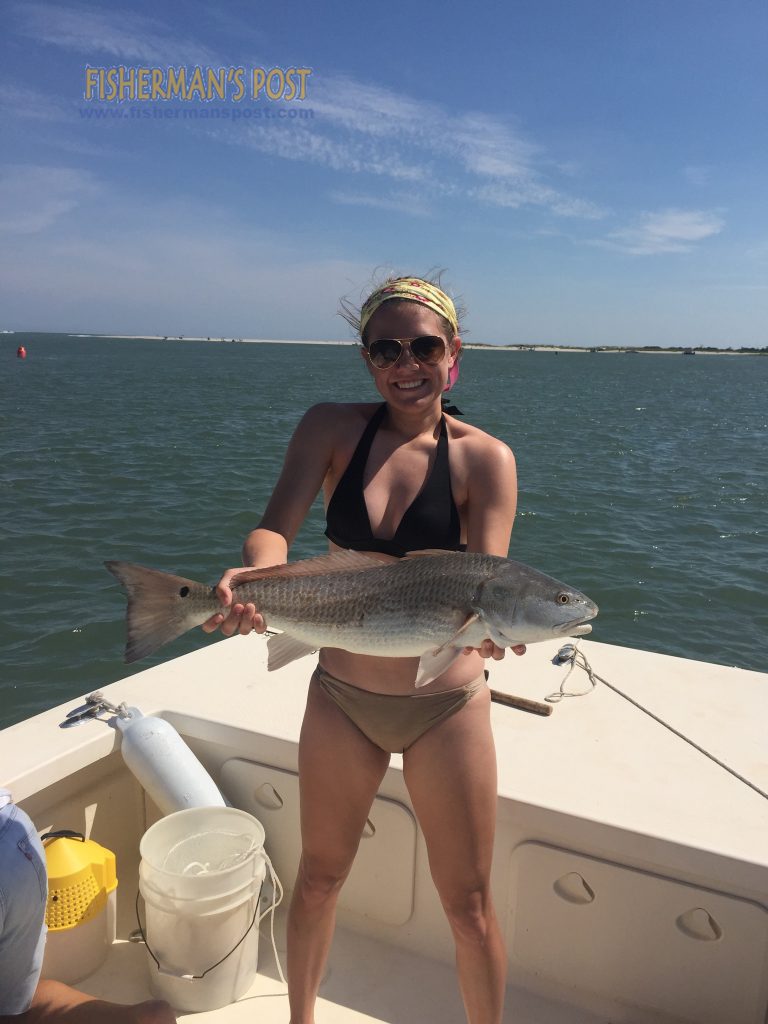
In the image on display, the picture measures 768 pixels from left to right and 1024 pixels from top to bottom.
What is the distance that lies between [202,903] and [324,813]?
103 centimetres

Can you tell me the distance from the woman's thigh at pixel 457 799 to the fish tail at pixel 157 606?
1.06 metres

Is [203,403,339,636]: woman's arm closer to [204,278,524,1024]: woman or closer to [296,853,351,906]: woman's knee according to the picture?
[204,278,524,1024]: woman

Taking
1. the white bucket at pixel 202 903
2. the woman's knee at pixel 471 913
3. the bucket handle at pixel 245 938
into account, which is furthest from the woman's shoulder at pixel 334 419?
the bucket handle at pixel 245 938

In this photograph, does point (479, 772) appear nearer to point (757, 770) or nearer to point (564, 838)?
point (564, 838)

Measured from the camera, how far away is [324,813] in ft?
10.4

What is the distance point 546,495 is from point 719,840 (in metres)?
18.6

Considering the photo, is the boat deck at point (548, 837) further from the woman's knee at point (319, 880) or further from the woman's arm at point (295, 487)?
the woman's arm at point (295, 487)

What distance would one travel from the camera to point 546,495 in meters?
21.5

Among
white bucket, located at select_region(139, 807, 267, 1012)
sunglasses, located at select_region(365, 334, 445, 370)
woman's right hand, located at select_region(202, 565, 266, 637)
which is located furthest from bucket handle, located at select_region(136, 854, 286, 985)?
sunglasses, located at select_region(365, 334, 445, 370)

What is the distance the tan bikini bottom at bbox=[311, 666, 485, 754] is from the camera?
10.0 feet

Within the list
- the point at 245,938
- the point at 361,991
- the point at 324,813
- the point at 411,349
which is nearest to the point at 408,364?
the point at 411,349

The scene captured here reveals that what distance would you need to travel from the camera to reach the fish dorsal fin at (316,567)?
3.20 m

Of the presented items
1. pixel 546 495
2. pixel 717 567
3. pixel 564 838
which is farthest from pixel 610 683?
pixel 546 495

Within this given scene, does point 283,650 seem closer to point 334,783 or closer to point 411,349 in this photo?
point 334,783
